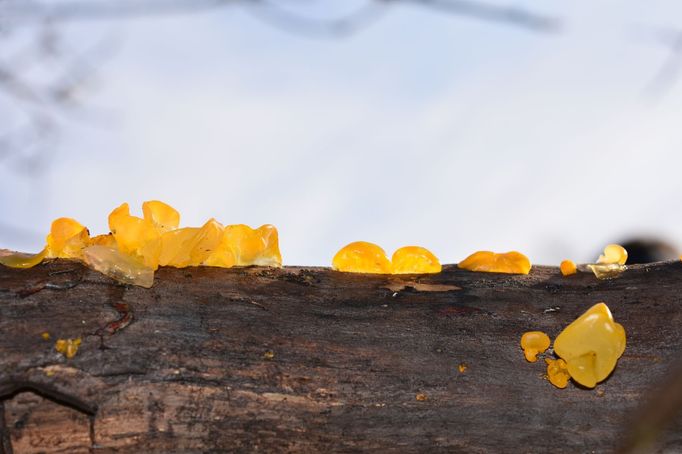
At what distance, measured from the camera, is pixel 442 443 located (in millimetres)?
1992

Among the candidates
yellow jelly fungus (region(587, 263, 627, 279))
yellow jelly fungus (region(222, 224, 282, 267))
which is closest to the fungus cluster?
yellow jelly fungus (region(587, 263, 627, 279))

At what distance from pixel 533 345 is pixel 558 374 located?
109mm

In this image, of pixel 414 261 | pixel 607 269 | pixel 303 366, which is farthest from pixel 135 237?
pixel 607 269

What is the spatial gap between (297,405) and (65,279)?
0.76 meters

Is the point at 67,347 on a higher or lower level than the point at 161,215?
lower

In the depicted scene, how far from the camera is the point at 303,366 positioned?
202 cm

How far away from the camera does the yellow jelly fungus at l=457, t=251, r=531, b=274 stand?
2.43 meters

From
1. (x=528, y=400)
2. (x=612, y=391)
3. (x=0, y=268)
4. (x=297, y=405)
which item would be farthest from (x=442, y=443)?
(x=0, y=268)

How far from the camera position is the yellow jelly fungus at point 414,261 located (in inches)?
94.5

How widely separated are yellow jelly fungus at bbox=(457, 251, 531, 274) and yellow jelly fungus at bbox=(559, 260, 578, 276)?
0.12 metres

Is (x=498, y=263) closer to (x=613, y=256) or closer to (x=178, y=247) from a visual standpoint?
(x=613, y=256)

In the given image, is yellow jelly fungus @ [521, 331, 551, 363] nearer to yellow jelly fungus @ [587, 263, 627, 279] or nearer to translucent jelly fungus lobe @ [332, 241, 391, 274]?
yellow jelly fungus @ [587, 263, 627, 279]

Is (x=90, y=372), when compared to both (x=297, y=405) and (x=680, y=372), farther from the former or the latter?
(x=680, y=372)

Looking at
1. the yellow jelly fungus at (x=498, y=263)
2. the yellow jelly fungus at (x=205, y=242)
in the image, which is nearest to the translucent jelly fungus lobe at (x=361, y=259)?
the yellow jelly fungus at (x=498, y=263)
